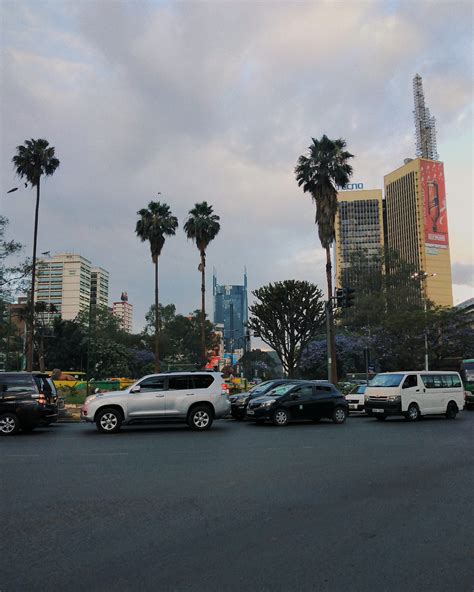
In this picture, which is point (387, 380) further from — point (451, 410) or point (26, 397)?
point (26, 397)

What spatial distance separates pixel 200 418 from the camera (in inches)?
621

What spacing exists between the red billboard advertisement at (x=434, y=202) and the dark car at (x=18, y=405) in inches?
5509

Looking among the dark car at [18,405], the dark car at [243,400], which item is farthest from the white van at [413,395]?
the dark car at [18,405]

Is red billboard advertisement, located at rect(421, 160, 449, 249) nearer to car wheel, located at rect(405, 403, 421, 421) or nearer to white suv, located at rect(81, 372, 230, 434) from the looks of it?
car wheel, located at rect(405, 403, 421, 421)

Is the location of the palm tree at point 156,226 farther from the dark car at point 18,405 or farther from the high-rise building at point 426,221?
the high-rise building at point 426,221

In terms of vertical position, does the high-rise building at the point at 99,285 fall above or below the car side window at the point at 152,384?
above

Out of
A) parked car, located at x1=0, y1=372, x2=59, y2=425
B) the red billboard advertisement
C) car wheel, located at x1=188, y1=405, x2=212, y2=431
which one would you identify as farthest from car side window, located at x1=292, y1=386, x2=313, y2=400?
the red billboard advertisement

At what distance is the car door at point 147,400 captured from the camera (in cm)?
1523

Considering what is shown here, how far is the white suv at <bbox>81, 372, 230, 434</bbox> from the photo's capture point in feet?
49.9

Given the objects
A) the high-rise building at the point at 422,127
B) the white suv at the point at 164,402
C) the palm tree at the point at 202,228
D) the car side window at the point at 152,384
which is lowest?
the white suv at the point at 164,402

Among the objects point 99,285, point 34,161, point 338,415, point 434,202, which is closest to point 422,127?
point 434,202

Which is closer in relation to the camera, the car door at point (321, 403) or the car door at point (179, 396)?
the car door at point (179, 396)

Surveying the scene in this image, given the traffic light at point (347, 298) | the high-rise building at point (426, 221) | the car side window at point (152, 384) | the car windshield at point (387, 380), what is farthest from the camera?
the high-rise building at point (426, 221)

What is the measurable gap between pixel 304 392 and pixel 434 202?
136579mm
